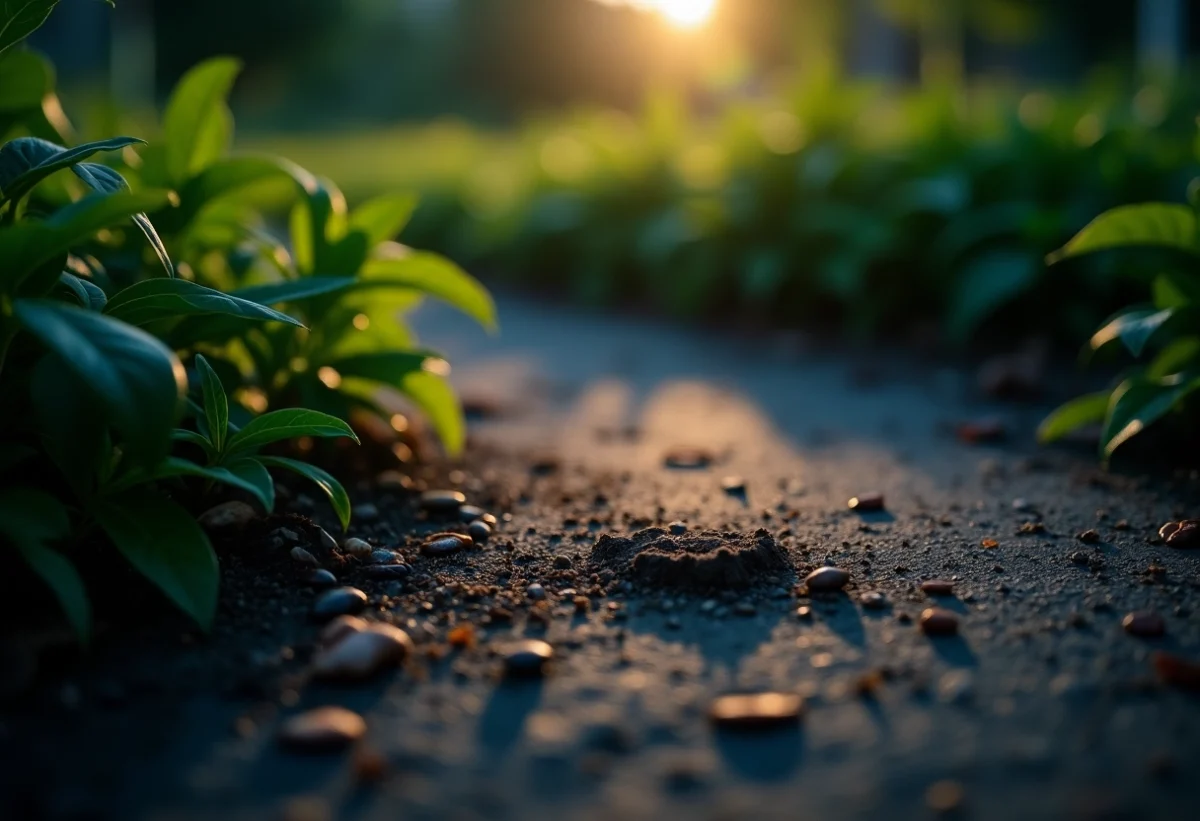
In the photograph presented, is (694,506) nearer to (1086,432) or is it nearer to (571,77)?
(1086,432)

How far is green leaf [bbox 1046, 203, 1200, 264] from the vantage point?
2312 millimetres

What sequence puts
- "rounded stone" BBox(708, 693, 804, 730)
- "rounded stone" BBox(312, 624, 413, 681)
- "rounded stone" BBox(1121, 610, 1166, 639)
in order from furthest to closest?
"rounded stone" BBox(1121, 610, 1166, 639)
"rounded stone" BBox(312, 624, 413, 681)
"rounded stone" BBox(708, 693, 804, 730)

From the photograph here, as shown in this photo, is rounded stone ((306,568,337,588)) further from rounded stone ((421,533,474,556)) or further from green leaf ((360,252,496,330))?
green leaf ((360,252,496,330))

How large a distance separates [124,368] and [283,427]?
452mm

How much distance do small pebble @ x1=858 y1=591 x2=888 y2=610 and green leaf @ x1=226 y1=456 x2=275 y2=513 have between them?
1028 mm

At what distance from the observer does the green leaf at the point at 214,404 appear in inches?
70.4

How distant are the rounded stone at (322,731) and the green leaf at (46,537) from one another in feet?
1.07

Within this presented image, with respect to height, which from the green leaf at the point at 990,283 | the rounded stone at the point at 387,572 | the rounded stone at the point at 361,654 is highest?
the green leaf at the point at 990,283

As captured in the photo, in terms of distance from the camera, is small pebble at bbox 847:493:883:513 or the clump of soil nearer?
the clump of soil

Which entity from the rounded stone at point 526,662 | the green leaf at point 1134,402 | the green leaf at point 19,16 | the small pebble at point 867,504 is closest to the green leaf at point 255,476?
the rounded stone at point 526,662

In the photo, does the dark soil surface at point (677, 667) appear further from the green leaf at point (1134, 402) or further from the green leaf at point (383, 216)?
the green leaf at point (383, 216)

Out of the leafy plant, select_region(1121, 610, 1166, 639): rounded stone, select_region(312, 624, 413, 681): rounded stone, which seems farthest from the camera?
the leafy plant

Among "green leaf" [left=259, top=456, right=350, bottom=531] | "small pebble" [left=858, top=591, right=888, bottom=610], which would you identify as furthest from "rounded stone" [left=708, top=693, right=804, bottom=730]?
"green leaf" [left=259, top=456, right=350, bottom=531]

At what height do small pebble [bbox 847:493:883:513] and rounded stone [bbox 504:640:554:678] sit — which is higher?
small pebble [bbox 847:493:883:513]
